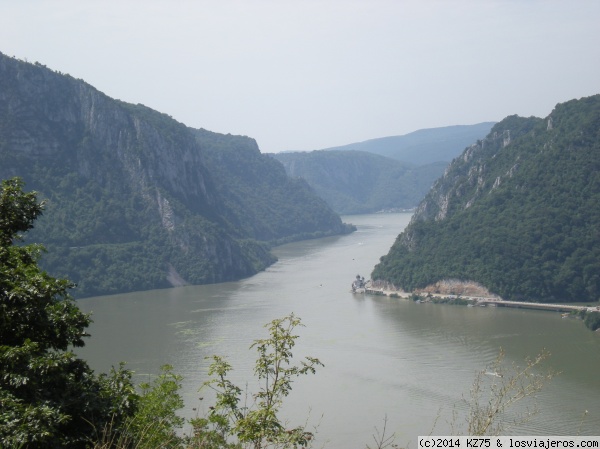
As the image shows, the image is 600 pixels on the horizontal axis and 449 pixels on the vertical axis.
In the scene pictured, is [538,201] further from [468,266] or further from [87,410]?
[87,410]

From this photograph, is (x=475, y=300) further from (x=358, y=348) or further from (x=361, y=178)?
(x=361, y=178)

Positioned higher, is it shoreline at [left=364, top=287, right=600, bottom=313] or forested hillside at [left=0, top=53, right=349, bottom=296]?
forested hillside at [left=0, top=53, right=349, bottom=296]

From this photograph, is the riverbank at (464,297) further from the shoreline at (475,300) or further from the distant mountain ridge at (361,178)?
the distant mountain ridge at (361,178)

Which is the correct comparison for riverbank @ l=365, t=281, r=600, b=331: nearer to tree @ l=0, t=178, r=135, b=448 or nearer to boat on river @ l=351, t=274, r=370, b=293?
boat on river @ l=351, t=274, r=370, b=293

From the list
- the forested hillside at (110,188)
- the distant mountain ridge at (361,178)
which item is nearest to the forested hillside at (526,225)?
the forested hillside at (110,188)

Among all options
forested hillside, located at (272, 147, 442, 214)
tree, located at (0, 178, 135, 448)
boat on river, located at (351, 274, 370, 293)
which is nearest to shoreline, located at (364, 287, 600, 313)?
boat on river, located at (351, 274, 370, 293)

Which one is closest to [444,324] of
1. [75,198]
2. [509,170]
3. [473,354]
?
[473,354]
